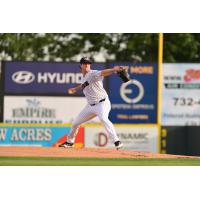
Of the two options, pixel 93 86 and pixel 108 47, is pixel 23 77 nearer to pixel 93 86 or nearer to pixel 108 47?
pixel 108 47

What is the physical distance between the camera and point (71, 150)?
13523 mm

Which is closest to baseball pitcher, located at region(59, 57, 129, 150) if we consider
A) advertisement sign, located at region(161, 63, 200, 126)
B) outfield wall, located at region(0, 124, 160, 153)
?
outfield wall, located at region(0, 124, 160, 153)

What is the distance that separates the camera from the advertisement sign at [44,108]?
20.3m

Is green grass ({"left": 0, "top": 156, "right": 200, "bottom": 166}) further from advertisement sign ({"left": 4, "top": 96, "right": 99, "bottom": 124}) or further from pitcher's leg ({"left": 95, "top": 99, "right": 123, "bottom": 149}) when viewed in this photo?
advertisement sign ({"left": 4, "top": 96, "right": 99, "bottom": 124})

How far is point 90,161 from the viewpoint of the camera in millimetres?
13070

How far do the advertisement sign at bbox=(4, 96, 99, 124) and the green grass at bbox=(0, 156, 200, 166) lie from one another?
700cm

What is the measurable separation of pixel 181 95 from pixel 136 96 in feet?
4.37

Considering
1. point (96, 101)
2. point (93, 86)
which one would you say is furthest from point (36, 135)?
point (93, 86)

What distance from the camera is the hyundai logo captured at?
2043 centimetres

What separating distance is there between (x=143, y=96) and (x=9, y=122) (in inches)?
132

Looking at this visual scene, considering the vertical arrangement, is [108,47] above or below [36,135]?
above
